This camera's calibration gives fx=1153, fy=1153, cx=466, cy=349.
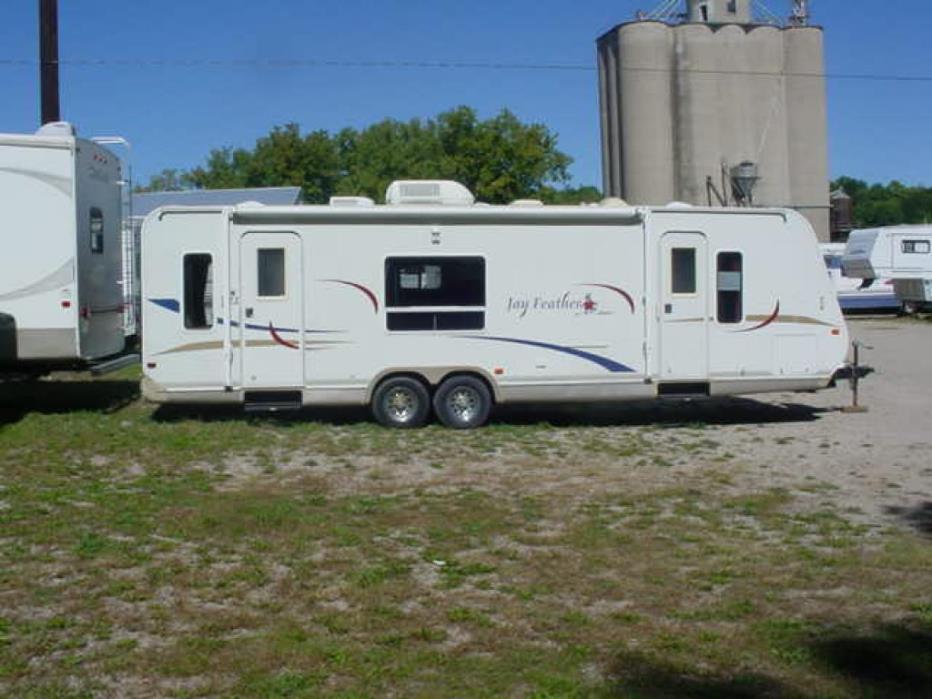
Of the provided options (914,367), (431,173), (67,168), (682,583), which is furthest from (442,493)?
(431,173)

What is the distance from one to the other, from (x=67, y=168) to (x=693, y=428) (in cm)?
800

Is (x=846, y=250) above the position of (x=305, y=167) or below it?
below

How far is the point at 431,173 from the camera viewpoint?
44344 mm

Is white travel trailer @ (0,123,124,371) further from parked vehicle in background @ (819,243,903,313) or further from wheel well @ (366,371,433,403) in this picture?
parked vehicle in background @ (819,243,903,313)

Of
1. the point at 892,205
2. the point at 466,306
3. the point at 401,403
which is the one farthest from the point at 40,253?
Answer: the point at 892,205

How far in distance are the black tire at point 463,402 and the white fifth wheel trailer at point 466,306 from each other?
19mm

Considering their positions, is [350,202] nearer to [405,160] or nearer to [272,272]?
[272,272]

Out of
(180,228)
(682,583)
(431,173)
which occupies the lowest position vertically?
(682,583)

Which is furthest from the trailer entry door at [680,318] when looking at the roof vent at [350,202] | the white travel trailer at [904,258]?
the white travel trailer at [904,258]

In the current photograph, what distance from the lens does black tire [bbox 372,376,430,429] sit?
1347 cm

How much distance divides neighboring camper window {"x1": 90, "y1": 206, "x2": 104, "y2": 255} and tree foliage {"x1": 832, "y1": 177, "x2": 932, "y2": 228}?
8842cm

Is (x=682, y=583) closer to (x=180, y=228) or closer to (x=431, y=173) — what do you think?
(x=180, y=228)

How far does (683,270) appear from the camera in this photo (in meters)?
13.9

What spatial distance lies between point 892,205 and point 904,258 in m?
71.2
